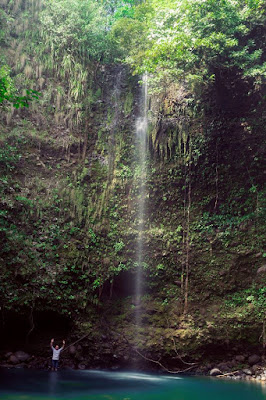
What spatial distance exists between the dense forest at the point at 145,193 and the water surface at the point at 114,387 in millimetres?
1150

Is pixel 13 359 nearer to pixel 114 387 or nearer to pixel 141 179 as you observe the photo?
pixel 114 387

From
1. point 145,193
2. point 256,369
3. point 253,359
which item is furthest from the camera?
point 145,193

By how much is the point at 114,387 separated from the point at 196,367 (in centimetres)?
320

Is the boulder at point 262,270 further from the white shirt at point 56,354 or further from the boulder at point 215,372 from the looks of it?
the white shirt at point 56,354

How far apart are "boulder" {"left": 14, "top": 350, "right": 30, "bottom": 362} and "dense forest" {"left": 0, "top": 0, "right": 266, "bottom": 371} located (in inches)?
12.1

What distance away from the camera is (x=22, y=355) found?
31.9 feet

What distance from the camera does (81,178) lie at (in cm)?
1264

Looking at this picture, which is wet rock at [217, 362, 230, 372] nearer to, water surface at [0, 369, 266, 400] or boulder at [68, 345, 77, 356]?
water surface at [0, 369, 266, 400]

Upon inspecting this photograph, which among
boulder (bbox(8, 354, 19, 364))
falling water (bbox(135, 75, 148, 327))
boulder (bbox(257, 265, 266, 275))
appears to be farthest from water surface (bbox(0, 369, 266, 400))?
boulder (bbox(257, 265, 266, 275))

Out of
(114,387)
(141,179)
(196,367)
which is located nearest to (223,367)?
(196,367)

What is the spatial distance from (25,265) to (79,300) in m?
2.01

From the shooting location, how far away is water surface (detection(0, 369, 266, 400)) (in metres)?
6.57

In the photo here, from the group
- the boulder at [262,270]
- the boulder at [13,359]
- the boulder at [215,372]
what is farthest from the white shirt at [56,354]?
the boulder at [262,270]

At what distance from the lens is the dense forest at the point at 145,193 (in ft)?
33.2
